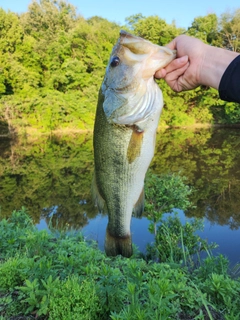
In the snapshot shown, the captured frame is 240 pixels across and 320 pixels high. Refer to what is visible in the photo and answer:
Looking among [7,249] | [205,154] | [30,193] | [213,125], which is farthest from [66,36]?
[7,249]

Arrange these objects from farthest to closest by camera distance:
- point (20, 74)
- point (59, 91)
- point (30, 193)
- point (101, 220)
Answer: point (59, 91) → point (20, 74) → point (30, 193) → point (101, 220)

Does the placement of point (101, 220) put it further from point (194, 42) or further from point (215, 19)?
point (215, 19)

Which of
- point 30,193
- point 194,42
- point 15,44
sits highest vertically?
point 15,44

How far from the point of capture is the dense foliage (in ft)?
76.7

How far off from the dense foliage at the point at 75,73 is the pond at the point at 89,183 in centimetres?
489

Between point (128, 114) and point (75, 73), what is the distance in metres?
→ 24.6

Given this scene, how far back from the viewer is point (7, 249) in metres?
4.11

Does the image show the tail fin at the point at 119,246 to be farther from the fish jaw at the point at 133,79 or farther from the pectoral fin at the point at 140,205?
the fish jaw at the point at 133,79

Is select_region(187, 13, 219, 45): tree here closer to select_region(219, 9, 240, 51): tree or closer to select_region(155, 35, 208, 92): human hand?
select_region(219, 9, 240, 51): tree

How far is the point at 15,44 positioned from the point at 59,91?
196 inches

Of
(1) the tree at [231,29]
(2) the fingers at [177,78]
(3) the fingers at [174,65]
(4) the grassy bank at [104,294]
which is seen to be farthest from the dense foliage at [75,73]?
(3) the fingers at [174,65]

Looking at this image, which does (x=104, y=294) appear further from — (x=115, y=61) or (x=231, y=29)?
(x=231, y=29)

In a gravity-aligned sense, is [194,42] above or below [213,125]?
above

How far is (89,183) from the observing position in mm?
10836
